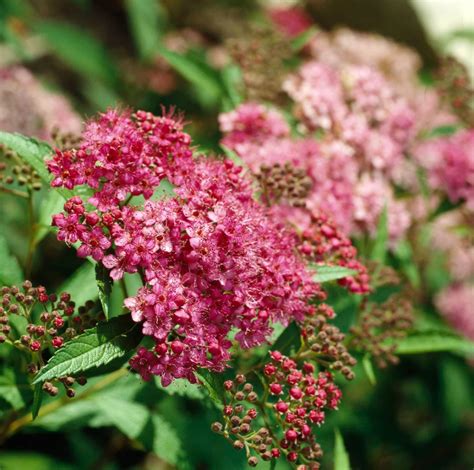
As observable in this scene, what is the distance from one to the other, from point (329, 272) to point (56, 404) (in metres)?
1.08

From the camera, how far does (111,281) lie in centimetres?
189

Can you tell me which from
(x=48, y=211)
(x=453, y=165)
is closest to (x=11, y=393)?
(x=48, y=211)

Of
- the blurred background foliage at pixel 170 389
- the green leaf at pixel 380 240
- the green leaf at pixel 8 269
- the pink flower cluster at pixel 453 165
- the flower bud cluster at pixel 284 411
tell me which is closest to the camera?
the flower bud cluster at pixel 284 411

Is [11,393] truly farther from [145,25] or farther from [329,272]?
[145,25]

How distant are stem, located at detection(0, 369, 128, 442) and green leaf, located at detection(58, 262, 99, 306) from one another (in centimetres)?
29

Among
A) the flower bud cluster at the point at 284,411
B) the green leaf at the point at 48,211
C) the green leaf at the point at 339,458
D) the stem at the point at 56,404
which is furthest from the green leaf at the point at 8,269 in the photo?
the green leaf at the point at 339,458

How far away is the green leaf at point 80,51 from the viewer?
5.14 m

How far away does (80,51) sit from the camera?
5215 millimetres

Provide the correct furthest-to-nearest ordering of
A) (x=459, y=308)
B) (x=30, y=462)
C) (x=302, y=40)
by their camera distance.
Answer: (x=459, y=308)
(x=302, y=40)
(x=30, y=462)

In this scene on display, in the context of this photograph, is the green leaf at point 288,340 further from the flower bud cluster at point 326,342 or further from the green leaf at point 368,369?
the green leaf at point 368,369

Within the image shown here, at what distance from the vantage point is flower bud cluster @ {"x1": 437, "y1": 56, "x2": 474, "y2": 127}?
3859 millimetres

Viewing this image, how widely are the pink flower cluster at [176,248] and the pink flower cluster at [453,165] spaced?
5.49 ft

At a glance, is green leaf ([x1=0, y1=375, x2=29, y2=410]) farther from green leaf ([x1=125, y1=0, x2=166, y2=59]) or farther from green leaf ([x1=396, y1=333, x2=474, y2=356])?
green leaf ([x1=125, y1=0, x2=166, y2=59])

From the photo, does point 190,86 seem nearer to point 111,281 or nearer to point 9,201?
point 9,201
